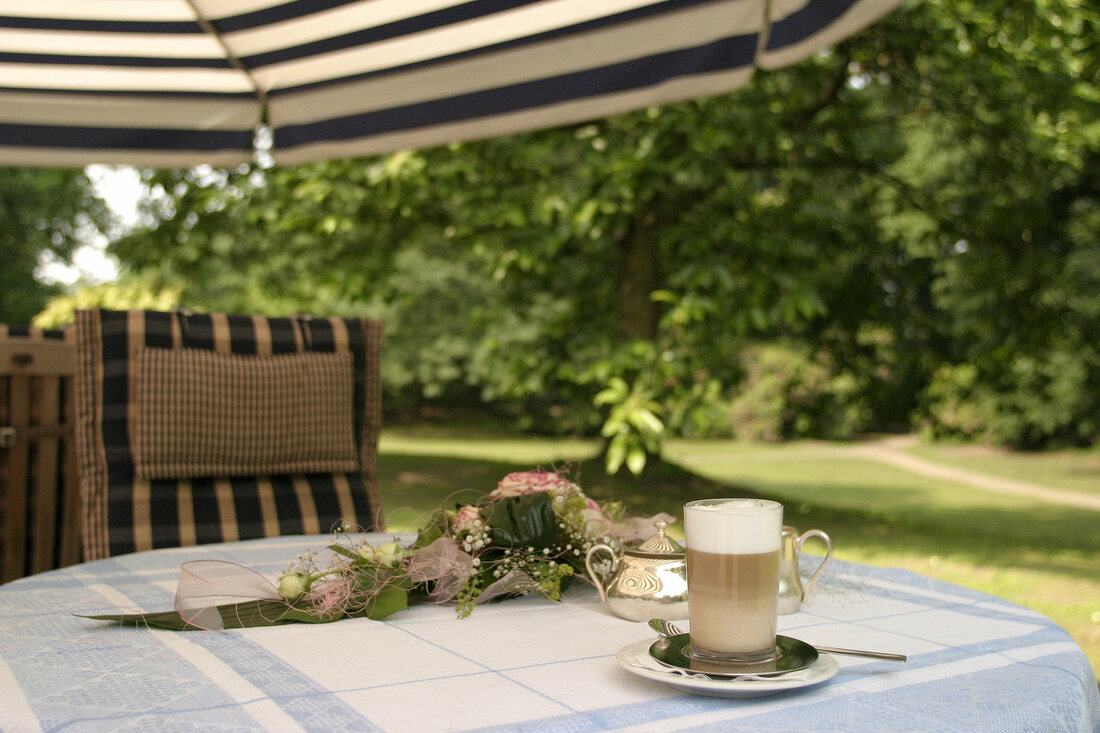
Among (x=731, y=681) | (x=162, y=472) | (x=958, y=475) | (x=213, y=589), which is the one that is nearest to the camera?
(x=731, y=681)

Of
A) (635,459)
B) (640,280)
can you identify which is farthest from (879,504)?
(635,459)

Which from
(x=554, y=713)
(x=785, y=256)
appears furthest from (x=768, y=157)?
(x=554, y=713)

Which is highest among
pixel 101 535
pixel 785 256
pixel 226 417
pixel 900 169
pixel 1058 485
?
pixel 900 169

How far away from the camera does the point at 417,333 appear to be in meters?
16.3

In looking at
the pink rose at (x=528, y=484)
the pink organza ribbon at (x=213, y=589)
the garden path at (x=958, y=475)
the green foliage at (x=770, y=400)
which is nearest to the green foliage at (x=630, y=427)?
the pink rose at (x=528, y=484)

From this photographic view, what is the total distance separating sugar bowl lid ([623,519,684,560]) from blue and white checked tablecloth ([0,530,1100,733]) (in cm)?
8

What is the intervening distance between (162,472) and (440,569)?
3.91 ft

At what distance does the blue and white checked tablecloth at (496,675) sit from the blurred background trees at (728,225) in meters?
3.33

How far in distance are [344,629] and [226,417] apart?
4.16ft

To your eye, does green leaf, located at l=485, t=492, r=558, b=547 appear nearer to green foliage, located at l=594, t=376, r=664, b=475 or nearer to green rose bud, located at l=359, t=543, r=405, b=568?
green rose bud, located at l=359, t=543, r=405, b=568

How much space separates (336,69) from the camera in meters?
2.50

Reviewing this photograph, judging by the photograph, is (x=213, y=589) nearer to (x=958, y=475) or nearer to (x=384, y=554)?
(x=384, y=554)

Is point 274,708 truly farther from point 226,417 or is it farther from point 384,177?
point 384,177

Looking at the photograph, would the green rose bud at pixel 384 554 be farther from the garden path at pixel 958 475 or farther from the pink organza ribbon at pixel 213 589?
the garden path at pixel 958 475
